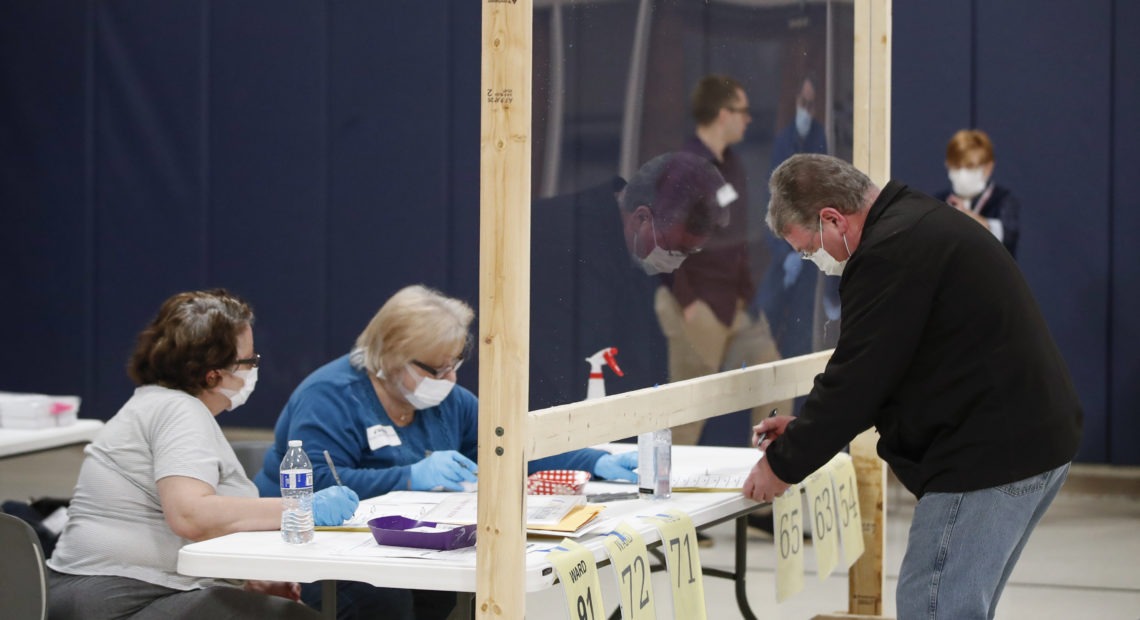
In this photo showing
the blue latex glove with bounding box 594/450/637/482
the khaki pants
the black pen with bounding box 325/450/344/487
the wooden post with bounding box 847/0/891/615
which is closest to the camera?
the khaki pants

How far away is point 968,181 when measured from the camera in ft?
18.7

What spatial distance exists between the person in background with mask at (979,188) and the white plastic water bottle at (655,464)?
3.30m

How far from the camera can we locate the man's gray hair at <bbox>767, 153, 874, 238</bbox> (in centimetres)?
249

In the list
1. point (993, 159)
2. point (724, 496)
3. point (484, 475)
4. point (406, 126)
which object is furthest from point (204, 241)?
point (484, 475)

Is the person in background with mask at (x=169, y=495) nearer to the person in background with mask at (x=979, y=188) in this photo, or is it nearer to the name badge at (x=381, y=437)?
the name badge at (x=381, y=437)

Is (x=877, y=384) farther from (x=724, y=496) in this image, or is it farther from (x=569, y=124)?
(x=569, y=124)

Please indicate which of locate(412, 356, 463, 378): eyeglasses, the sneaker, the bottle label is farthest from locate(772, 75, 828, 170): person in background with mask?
the sneaker

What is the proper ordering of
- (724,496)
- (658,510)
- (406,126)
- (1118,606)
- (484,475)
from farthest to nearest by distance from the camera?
(406,126) < (1118,606) < (724,496) < (658,510) < (484,475)

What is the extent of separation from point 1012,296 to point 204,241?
5.59 metres

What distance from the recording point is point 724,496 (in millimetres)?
2725

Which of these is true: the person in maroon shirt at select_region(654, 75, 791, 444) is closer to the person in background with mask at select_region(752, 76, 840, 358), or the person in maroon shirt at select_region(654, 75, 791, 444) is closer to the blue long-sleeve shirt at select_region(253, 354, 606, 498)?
the person in background with mask at select_region(752, 76, 840, 358)

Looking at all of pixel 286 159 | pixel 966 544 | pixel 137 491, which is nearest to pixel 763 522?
pixel 966 544

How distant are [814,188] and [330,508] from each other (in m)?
1.11

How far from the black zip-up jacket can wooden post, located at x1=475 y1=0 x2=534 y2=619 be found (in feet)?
2.30
